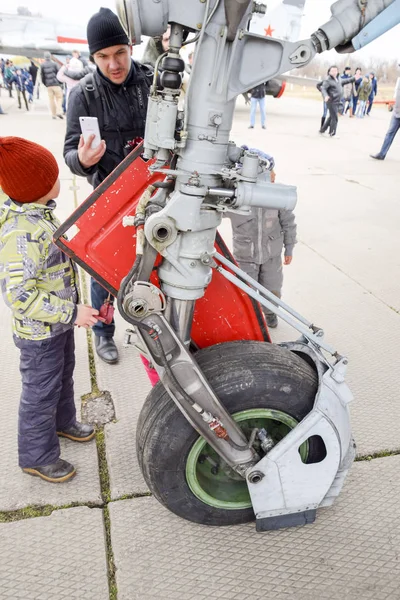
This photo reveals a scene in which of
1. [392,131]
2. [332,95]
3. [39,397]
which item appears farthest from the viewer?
[332,95]

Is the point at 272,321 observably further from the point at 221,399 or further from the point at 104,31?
the point at 104,31

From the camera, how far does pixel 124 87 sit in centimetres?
238

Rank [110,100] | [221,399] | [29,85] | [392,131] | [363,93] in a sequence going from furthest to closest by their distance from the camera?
1. [29,85]
2. [363,93]
3. [392,131]
4. [110,100]
5. [221,399]

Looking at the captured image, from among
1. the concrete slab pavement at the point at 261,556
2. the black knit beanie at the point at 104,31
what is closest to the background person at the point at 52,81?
the black knit beanie at the point at 104,31

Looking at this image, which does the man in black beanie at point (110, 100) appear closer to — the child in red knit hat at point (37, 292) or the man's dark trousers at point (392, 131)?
the child in red knit hat at point (37, 292)

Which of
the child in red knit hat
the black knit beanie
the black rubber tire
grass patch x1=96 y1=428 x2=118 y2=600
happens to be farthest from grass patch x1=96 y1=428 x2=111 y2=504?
the black knit beanie

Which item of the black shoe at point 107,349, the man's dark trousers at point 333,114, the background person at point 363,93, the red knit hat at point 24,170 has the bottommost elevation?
the black shoe at point 107,349

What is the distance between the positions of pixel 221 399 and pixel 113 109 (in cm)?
163

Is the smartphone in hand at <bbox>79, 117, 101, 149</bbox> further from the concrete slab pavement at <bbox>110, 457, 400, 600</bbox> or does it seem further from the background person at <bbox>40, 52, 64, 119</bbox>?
the background person at <bbox>40, 52, 64, 119</bbox>

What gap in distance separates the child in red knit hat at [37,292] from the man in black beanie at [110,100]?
52cm

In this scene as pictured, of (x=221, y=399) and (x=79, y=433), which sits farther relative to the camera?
(x=79, y=433)

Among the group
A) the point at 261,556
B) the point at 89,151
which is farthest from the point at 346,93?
the point at 261,556

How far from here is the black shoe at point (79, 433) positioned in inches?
88.4

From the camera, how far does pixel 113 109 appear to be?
93.6 inches
